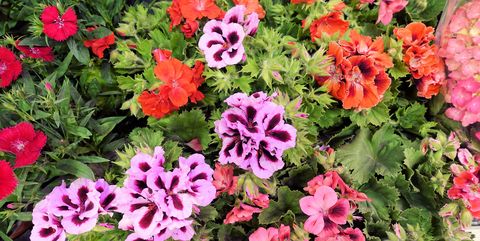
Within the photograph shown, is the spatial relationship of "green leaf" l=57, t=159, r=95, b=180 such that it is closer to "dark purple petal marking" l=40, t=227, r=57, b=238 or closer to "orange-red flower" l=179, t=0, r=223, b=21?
"dark purple petal marking" l=40, t=227, r=57, b=238

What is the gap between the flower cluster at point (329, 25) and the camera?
1276 millimetres

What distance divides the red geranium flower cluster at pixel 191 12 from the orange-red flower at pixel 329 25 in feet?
0.87

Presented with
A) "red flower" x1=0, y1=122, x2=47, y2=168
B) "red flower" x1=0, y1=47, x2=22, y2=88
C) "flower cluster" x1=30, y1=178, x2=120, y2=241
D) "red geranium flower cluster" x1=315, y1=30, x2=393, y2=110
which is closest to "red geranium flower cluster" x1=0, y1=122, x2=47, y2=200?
"red flower" x1=0, y1=122, x2=47, y2=168

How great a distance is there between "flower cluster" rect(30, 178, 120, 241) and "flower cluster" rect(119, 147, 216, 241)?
0.31 feet

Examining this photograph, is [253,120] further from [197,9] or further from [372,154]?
[372,154]

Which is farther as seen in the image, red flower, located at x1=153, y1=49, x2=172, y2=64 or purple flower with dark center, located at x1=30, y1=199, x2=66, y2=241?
red flower, located at x1=153, y1=49, x2=172, y2=64

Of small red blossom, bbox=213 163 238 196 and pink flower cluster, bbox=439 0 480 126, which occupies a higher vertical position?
pink flower cluster, bbox=439 0 480 126

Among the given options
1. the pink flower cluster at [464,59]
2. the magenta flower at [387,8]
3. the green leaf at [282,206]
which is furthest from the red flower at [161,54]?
the pink flower cluster at [464,59]

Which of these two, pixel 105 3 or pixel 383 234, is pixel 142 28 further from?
pixel 383 234

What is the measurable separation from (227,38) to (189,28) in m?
0.17

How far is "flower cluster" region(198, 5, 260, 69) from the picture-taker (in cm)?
111

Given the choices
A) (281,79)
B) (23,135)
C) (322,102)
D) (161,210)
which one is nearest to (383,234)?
(322,102)

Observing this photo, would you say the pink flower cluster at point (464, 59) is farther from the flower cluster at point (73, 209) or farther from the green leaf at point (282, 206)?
the flower cluster at point (73, 209)

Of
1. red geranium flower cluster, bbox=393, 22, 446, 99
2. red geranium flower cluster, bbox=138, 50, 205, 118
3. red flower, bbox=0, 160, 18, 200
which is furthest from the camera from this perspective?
red geranium flower cluster, bbox=393, 22, 446, 99
